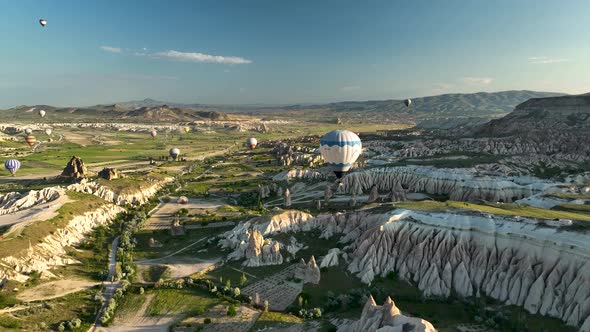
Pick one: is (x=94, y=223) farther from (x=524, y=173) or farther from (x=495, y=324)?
(x=524, y=173)

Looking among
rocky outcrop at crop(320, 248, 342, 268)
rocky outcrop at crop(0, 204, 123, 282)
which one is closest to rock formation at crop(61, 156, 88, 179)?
rocky outcrop at crop(0, 204, 123, 282)

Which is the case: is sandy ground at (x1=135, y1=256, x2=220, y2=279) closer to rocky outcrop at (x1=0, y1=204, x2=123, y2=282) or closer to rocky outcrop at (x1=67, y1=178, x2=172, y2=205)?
rocky outcrop at (x1=0, y1=204, x2=123, y2=282)

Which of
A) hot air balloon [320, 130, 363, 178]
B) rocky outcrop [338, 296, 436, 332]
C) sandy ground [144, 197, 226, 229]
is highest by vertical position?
hot air balloon [320, 130, 363, 178]

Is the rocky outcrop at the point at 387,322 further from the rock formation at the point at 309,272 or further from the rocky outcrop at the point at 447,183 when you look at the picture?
the rocky outcrop at the point at 447,183

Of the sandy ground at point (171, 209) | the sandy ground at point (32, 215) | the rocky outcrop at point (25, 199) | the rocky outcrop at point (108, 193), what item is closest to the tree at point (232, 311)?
A: the sandy ground at point (171, 209)

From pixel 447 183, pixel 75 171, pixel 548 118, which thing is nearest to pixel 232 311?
pixel 447 183

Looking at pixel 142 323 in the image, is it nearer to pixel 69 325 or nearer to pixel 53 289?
pixel 69 325

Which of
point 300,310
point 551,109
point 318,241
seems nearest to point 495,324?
point 300,310
